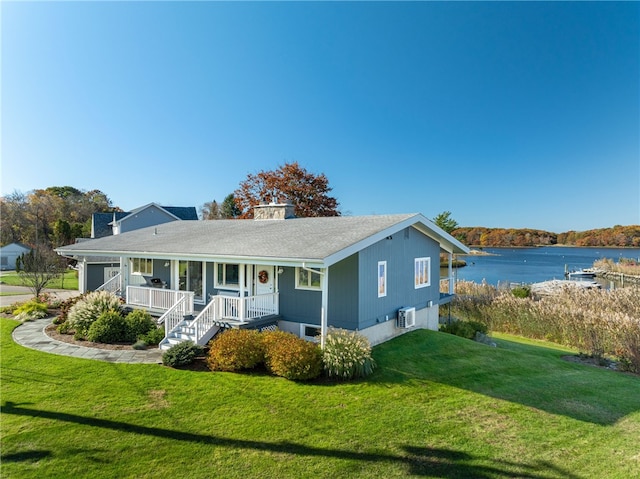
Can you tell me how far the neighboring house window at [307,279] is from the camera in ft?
38.0

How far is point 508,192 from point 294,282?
34350mm

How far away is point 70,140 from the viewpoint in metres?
19.1

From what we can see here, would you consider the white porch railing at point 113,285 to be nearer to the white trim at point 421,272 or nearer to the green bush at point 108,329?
the green bush at point 108,329

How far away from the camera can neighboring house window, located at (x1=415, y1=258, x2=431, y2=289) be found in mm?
14557

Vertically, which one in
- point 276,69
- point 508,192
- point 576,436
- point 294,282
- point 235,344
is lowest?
point 576,436

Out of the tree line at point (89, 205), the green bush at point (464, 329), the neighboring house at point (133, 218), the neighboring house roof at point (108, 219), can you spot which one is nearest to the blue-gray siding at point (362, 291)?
the green bush at point (464, 329)

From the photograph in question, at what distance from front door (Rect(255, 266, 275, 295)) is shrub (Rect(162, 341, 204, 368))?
336cm

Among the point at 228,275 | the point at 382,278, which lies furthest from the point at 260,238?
the point at 382,278

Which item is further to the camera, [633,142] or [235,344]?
[633,142]

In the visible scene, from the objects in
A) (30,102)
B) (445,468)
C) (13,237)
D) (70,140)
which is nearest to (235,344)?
(445,468)

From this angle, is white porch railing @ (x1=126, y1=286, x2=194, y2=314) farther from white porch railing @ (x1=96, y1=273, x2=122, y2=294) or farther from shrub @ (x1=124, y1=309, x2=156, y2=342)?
white porch railing @ (x1=96, y1=273, x2=122, y2=294)

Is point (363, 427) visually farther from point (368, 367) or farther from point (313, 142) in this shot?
point (313, 142)

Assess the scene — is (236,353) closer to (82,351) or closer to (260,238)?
(260,238)

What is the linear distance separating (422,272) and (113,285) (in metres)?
14.5
